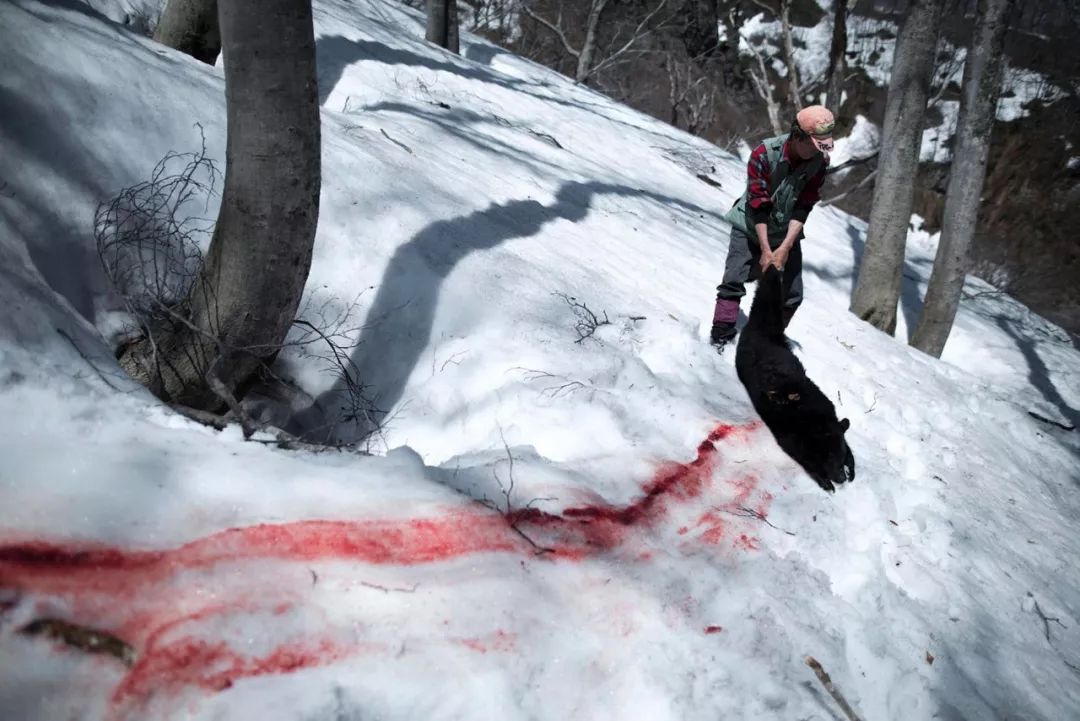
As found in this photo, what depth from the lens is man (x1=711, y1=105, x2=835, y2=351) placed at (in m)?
3.59

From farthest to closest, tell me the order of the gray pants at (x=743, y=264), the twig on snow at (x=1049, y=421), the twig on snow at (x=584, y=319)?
the twig on snow at (x=1049, y=421) < the gray pants at (x=743, y=264) < the twig on snow at (x=584, y=319)

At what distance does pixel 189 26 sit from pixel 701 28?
69.2 ft

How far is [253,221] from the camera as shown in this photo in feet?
7.93

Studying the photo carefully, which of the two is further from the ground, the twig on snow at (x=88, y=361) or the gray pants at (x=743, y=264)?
the gray pants at (x=743, y=264)

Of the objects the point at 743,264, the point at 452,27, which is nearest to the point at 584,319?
the point at 743,264

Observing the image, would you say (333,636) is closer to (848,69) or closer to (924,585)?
(924,585)

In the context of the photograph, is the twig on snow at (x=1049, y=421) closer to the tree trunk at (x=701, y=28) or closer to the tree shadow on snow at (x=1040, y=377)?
the tree shadow on snow at (x=1040, y=377)

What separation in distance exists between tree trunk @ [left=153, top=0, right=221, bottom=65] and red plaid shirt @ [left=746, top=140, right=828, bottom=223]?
3.80 m

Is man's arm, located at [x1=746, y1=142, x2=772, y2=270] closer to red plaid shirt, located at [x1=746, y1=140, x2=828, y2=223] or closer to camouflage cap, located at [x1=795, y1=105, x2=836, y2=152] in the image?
red plaid shirt, located at [x1=746, y1=140, x2=828, y2=223]

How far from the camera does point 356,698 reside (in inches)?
61.7

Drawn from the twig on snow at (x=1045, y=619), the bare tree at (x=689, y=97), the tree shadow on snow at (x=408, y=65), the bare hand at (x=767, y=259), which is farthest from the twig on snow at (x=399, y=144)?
the bare tree at (x=689, y=97)

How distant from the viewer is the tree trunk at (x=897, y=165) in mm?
5836

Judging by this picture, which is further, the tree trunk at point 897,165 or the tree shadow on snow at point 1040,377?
the tree shadow on snow at point 1040,377

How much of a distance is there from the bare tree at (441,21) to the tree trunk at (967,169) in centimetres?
735
